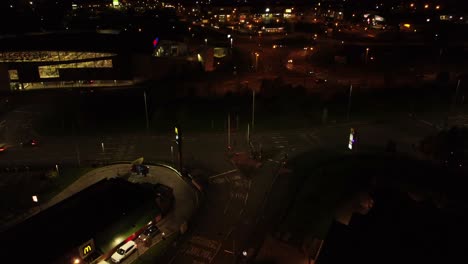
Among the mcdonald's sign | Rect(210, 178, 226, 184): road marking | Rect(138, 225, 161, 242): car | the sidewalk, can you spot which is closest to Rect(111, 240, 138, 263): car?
the sidewalk

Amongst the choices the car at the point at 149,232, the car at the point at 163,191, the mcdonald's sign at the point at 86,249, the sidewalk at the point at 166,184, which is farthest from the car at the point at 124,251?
the car at the point at 163,191

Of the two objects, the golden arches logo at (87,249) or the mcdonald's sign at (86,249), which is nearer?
the mcdonald's sign at (86,249)

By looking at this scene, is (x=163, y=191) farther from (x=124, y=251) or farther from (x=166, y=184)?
(x=124, y=251)

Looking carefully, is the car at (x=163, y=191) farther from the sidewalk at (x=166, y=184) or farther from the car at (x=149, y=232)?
the car at (x=149, y=232)

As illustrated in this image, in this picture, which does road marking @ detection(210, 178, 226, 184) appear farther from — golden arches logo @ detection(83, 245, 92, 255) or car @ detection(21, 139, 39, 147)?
car @ detection(21, 139, 39, 147)

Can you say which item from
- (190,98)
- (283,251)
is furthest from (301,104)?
(283,251)

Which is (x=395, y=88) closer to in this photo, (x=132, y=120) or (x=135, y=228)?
(x=132, y=120)
